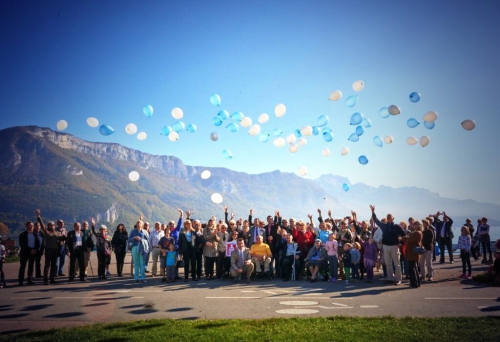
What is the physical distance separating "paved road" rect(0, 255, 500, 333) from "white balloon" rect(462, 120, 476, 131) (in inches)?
276

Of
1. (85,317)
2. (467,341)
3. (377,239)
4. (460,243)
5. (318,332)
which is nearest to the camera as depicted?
(467,341)

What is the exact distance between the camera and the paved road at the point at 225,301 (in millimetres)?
8539

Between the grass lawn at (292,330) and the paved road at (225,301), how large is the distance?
28.6 inches

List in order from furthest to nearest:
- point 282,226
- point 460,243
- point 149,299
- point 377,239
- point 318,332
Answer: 1. point 282,226
2. point 377,239
3. point 460,243
4. point 149,299
5. point 318,332

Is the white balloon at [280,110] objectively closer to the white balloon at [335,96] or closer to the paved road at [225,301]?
the white balloon at [335,96]

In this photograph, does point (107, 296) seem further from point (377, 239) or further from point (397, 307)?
point (377, 239)

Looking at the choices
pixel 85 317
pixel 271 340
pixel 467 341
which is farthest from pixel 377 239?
pixel 85 317

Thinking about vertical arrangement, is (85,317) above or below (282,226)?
below

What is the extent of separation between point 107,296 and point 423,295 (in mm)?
9917

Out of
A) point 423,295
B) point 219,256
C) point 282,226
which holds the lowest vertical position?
point 423,295

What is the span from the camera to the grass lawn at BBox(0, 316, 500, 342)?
21.6 feet

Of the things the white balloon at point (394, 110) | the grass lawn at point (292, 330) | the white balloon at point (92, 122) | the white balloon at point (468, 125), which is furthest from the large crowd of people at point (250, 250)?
the grass lawn at point (292, 330)

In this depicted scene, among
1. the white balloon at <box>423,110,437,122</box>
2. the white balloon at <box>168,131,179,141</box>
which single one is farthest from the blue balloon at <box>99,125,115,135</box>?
the white balloon at <box>423,110,437,122</box>

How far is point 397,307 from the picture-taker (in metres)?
9.27
